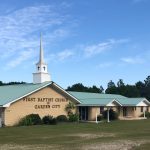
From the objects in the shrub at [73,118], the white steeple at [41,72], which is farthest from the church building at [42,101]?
the shrub at [73,118]

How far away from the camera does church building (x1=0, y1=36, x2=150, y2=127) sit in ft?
141

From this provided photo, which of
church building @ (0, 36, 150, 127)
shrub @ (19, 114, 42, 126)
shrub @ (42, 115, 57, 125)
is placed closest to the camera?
church building @ (0, 36, 150, 127)

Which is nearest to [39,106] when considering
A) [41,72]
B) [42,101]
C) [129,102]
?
[42,101]

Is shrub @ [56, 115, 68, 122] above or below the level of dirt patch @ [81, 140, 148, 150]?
above

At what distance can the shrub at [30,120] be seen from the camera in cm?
4306

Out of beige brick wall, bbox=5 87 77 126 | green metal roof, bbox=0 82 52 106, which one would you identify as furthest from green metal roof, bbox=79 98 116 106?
green metal roof, bbox=0 82 52 106

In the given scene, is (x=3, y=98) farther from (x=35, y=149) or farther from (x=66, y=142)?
(x=35, y=149)

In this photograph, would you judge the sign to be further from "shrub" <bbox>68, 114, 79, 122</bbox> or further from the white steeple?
the white steeple

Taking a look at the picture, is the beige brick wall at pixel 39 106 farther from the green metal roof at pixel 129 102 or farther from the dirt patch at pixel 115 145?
the dirt patch at pixel 115 145

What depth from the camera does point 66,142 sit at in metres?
25.4

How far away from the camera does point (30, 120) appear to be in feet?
142

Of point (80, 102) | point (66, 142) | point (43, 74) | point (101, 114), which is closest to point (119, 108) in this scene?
point (101, 114)

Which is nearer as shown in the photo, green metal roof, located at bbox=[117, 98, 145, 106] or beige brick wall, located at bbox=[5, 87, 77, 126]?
beige brick wall, located at bbox=[5, 87, 77, 126]

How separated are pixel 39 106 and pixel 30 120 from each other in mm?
3184
